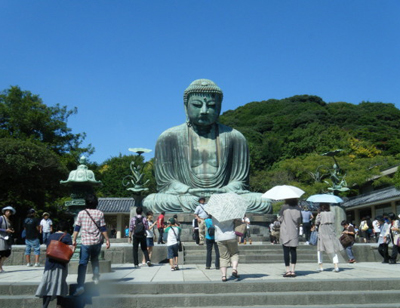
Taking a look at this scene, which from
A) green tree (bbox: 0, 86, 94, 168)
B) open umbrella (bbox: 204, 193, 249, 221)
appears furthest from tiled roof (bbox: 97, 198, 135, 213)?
open umbrella (bbox: 204, 193, 249, 221)

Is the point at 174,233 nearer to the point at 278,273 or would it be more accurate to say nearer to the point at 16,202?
the point at 278,273

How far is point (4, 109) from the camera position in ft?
89.8

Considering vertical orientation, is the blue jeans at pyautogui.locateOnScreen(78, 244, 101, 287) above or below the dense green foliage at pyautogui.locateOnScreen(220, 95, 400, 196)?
below

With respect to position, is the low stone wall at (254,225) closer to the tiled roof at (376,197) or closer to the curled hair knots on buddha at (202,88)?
the curled hair knots on buddha at (202,88)

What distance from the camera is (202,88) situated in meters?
17.0

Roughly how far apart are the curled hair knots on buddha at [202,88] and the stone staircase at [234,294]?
37.1 feet

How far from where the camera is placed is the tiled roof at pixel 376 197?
88.9 feet

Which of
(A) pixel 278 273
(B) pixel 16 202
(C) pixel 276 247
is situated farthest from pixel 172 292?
(B) pixel 16 202

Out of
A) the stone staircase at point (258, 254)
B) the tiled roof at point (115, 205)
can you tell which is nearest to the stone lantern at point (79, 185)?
the stone staircase at point (258, 254)

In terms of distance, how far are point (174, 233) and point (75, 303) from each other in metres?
3.16

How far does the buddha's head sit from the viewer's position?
1686cm

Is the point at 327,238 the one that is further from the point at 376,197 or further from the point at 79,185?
the point at 376,197

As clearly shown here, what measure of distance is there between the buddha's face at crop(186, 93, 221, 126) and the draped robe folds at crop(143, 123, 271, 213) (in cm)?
61

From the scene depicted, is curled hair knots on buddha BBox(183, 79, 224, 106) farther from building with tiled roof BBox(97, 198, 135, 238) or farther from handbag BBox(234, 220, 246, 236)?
building with tiled roof BBox(97, 198, 135, 238)
